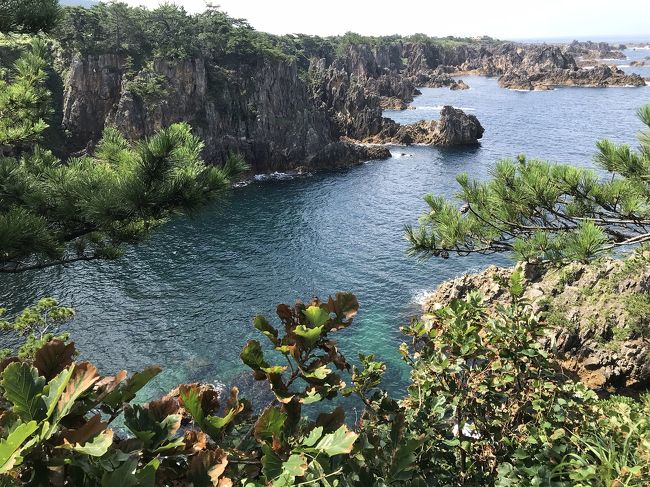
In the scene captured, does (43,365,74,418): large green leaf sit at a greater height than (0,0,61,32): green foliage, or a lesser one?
lesser

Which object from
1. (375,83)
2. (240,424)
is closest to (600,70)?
(375,83)

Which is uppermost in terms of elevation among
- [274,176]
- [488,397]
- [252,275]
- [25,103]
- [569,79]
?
[569,79]

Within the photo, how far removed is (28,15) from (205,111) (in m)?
52.5

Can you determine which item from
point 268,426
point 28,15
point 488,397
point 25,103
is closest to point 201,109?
point 25,103

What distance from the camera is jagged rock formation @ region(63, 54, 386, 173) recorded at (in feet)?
182

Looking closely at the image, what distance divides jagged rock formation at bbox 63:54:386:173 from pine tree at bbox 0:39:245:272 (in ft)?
149

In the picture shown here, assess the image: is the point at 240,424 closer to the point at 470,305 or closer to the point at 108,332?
the point at 470,305

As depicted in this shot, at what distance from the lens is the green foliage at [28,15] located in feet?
25.9

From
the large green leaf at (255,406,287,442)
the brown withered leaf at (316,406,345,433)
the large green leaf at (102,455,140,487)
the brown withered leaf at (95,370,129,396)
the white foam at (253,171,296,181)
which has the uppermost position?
the brown withered leaf at (95,370,129,396)

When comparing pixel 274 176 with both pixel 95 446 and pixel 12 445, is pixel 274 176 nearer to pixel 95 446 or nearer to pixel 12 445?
pixel 95 446

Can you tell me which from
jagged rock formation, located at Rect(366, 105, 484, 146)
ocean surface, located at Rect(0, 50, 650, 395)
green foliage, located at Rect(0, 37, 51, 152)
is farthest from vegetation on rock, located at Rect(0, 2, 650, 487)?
jagged rock formation, located at Rect(366, 105, 484, 146)

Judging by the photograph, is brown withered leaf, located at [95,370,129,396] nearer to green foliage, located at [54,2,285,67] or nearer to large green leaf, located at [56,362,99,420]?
large green leaf, located at [56,362,99,420]

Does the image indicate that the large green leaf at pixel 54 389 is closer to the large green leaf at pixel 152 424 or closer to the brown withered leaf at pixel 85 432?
the brown withered leaf at pixel 85 432

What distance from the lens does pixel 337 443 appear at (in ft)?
7.73
